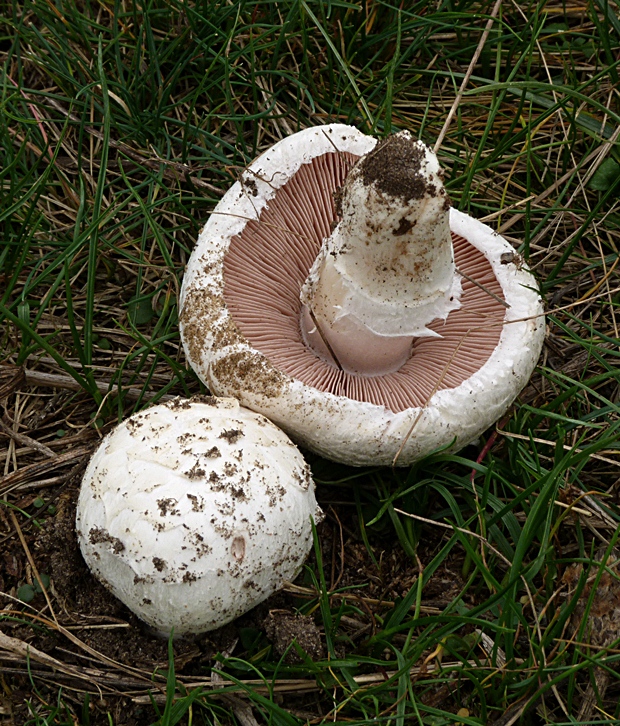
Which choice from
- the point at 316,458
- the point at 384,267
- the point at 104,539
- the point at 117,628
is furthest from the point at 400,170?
the point at 117,628

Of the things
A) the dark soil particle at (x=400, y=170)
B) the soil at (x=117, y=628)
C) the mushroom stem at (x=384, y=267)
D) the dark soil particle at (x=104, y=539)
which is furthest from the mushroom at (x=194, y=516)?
the dark soil particle at (x=400, y=170)

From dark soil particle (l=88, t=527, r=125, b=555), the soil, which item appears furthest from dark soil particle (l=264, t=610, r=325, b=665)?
dark soil particle (l=88, t=527, r=125, b=555)

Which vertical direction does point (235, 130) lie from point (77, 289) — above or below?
above

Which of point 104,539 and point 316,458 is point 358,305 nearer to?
point 316,458

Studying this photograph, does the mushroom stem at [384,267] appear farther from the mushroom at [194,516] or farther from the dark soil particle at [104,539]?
the dark soil particle at [104,539]

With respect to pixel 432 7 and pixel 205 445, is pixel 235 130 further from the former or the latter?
pixel 205 445

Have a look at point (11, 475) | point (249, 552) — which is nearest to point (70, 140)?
point (11, 475)
